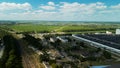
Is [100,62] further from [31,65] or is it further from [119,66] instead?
[31,65]

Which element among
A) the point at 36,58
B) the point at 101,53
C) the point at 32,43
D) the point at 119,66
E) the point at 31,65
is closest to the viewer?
the point at 119,66

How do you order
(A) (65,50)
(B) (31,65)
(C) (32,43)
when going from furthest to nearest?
(C) (32,43)
(A) (65,50)
(B) (31,65)

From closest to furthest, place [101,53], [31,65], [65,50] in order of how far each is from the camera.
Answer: [31,65] → [101,53] → [65,50]

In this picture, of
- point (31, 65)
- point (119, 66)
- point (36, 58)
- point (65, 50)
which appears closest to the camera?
point (119, 66)

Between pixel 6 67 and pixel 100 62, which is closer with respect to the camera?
pixel 6 67

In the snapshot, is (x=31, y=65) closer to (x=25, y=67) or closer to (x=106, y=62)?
(x=25, y=67)

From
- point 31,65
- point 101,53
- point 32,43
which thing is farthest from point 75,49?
point 31,65

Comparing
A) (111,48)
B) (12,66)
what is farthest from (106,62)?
(12,66)

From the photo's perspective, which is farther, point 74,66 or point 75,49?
point 75,49

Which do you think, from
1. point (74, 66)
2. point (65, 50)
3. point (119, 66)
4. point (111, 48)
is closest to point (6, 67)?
point (74, 66)
